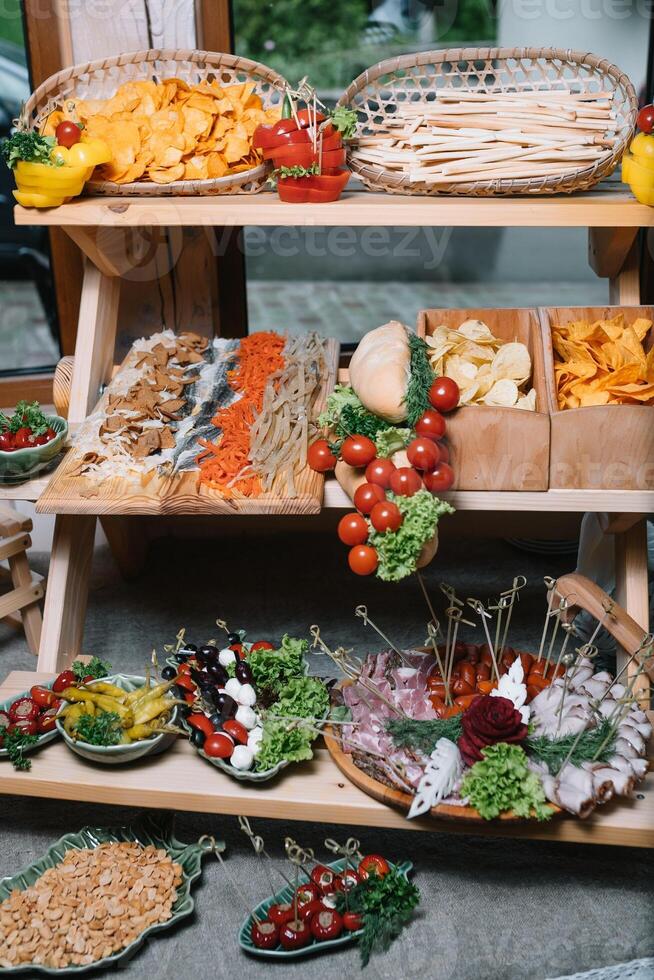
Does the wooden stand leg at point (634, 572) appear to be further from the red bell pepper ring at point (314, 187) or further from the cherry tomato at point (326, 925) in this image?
the red bell pepper ring at point (314, 187)

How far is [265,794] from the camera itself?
2.50 m

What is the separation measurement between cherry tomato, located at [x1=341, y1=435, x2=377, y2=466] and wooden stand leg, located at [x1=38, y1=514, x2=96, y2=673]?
1008mm

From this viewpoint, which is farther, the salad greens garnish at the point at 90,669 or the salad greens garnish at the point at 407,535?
the salad greens garnish at the point at 90,669

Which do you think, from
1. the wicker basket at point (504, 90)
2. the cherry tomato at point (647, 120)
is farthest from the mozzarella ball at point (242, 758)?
the cherry tomato at point (647, 120)

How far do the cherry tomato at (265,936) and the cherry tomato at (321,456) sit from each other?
1.09 meters

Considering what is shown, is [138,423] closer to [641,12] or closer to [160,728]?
[160,728]

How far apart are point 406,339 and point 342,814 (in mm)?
1149

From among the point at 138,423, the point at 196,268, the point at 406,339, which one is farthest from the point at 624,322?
the point at 196,268

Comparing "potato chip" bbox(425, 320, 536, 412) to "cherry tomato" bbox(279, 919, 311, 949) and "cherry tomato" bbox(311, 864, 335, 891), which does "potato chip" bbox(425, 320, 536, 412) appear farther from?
"cherry tomato" bbox(279, 919, 311, 949)

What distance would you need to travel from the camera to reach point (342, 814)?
2.48 metres

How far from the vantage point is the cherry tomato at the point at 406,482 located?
2422mm

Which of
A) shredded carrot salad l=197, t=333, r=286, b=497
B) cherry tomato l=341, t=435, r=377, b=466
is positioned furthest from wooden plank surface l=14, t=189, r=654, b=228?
cherry tomato l=341, t=435, r=377, b=466

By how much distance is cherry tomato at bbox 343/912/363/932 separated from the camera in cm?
247

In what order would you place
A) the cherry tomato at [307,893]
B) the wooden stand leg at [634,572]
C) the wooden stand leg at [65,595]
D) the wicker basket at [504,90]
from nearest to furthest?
the cherry tomato at [307,893] → the wicker basket at [504,90] → the wooden stand leg at [634,572] → the wooden stand leg at [65,595]
